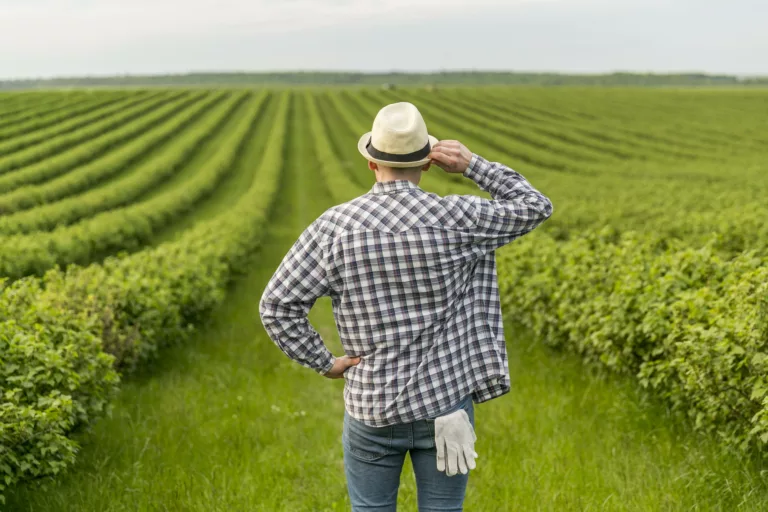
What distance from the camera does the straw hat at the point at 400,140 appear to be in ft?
8.00

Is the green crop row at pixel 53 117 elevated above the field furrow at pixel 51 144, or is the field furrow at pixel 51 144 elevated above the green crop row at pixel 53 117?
the green crop row at pixel 53 117

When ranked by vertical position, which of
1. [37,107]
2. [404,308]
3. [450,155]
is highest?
[450,155]

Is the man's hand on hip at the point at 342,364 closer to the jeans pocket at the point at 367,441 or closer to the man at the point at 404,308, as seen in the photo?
the man at the point at 404,308

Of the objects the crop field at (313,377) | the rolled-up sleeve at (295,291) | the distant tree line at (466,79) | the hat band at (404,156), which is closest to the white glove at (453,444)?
the rolled-up sleeve at (295,291)

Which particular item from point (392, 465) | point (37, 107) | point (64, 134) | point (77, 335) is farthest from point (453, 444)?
point (64, 134)

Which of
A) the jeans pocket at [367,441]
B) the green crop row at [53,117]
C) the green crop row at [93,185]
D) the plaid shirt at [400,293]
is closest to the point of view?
the plaid shirt at [400,293]

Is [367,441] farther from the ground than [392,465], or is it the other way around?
[367,441]

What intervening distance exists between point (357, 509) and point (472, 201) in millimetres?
1320

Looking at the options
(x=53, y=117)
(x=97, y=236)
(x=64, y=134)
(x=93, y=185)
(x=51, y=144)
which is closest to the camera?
(x=97, y=236)

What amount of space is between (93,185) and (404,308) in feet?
65.3

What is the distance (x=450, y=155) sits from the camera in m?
2.59

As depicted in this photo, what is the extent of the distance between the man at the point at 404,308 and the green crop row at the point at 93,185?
41.2ft

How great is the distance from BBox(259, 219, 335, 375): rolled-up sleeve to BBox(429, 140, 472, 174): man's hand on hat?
0.54 meters

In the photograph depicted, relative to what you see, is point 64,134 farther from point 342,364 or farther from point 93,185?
point 342,364
